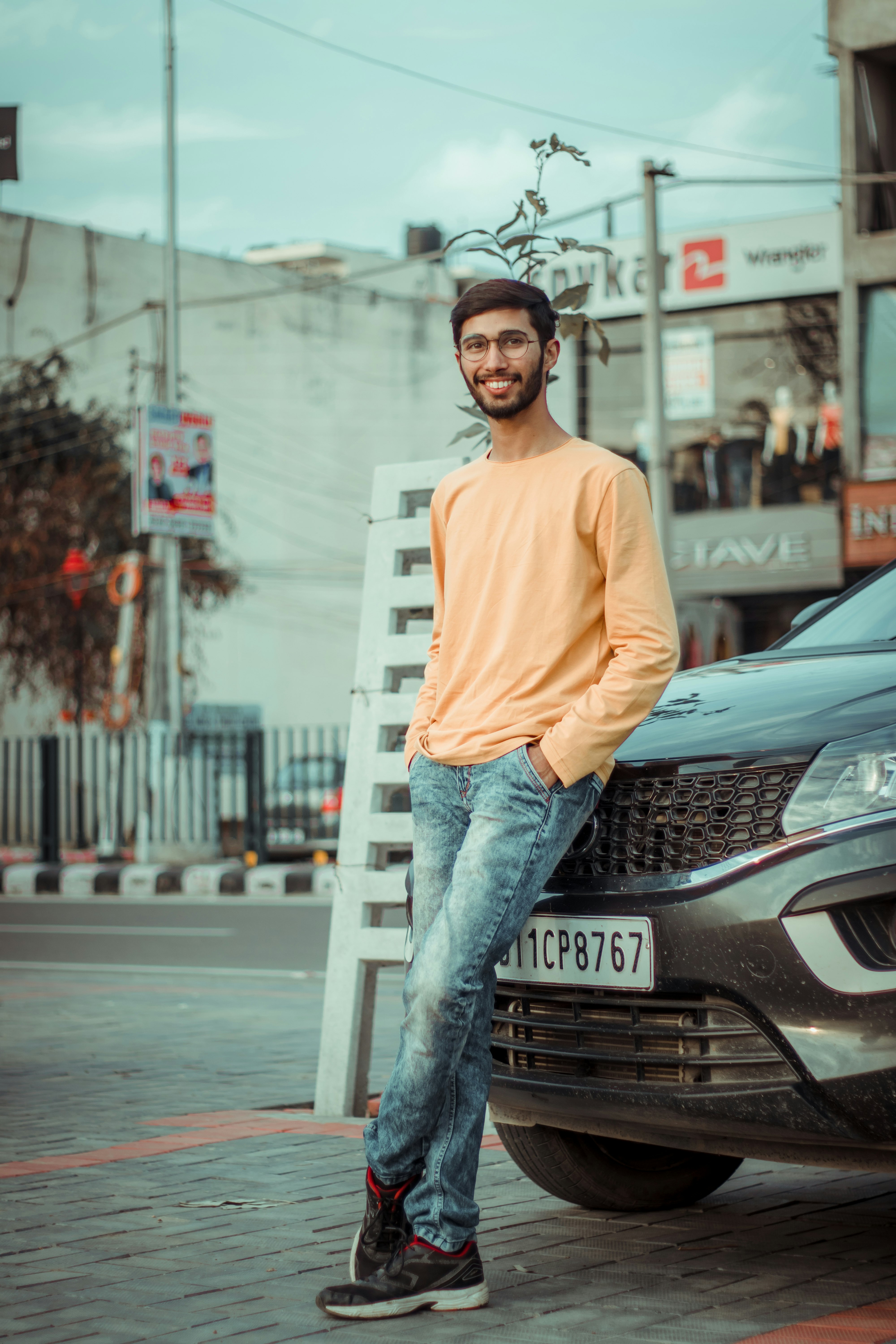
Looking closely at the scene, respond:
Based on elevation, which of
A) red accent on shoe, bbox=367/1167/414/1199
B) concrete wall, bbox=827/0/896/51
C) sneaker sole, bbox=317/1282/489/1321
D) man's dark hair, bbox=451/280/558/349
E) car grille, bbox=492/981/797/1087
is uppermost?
concrete wall, bbox=827/0/896/51

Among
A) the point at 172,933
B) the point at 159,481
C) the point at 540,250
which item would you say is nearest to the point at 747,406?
the point at 159,481

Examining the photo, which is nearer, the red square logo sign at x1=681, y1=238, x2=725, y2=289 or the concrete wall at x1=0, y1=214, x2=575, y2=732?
the red square logo sign at x1=681, y1=238, x2=725, y2=289

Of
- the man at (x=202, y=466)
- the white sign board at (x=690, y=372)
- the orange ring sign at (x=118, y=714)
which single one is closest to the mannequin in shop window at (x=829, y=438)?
the white sign board at (x=690, y=372)

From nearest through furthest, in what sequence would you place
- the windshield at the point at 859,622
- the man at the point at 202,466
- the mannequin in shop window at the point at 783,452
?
1. the windshield at the point at 859,622
2. the man at the point at 202,466
3. the mannequin in shop window at the point at 783,452

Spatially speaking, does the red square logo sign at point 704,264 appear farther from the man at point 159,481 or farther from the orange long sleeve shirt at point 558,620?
the orange long sleeve shirt at point 558,620

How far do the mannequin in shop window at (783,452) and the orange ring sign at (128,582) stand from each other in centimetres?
1033

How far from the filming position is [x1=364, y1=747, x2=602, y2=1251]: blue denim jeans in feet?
10.1

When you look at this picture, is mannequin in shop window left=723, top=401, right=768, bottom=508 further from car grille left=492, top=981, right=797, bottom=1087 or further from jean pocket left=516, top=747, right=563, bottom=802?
jean pocket left=516, top=747, right=563, bottom=802

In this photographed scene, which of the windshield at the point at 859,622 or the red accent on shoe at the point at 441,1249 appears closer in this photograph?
the red accent on shoe at the point at 441,1249

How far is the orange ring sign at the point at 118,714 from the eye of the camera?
23.1 metres

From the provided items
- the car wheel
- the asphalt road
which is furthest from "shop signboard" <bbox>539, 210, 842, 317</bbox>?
the car wheel

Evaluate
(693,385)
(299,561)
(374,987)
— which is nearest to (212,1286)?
(374,987)

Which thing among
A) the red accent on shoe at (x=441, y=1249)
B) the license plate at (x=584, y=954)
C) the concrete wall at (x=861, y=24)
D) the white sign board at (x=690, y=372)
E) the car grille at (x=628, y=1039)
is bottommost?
the red accent on shoe at (x=441, y=1249)

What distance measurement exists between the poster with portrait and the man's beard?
56.4 feet
